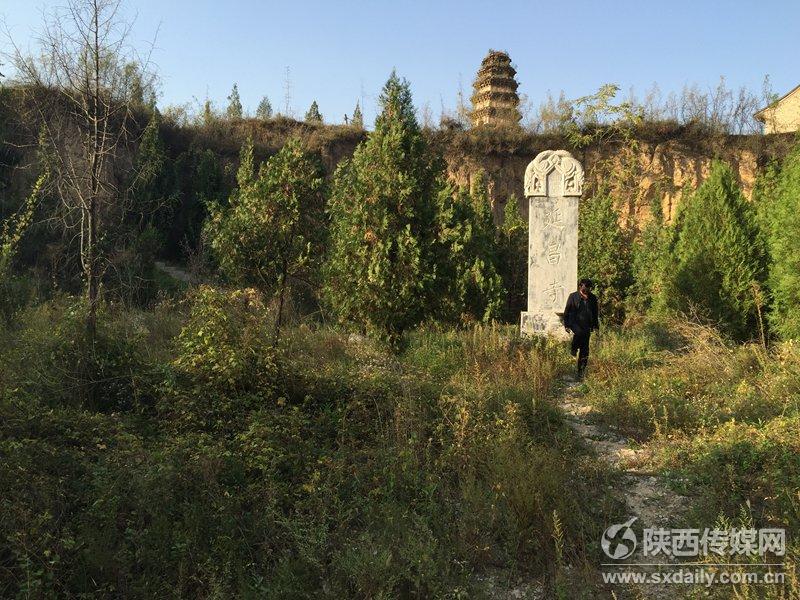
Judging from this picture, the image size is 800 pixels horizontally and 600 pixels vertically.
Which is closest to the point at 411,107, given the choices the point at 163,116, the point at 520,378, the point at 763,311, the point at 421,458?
the point at 520,378

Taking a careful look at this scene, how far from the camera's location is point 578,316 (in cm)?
804

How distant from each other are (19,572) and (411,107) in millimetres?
7641

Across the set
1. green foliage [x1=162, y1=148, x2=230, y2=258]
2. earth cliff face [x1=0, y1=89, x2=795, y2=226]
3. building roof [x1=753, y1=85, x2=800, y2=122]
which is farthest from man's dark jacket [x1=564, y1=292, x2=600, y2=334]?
building roof [x1=753, y1=85, x2=800, y2=122]

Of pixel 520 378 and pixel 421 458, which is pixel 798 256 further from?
pixel 421 458

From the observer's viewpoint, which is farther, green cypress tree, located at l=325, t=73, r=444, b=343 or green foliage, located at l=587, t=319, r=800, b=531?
green cypress tree, located at l=325, t=73, r=444, b=343

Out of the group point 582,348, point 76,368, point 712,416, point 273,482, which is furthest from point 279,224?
point 712,416

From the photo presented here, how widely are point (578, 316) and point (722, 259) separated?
552cm

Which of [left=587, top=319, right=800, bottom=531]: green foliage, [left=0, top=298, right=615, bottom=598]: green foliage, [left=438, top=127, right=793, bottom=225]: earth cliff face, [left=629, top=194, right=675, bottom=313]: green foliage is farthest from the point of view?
[left=438, top=127, right=793, bottom=225]: earth cliff face

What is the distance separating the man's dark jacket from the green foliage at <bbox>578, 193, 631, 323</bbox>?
25.0ft

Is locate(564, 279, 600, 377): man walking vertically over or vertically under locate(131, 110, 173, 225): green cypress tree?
under

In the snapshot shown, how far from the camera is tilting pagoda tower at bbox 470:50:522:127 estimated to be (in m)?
29.3

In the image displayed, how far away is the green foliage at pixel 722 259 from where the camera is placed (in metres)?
11.3

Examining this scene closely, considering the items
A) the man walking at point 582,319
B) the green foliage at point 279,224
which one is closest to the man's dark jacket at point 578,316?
the man walking at point 582,319

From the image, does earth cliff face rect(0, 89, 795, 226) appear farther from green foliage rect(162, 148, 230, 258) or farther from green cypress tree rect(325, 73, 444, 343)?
green cypress tree rect(325, 73, 444, 343)
